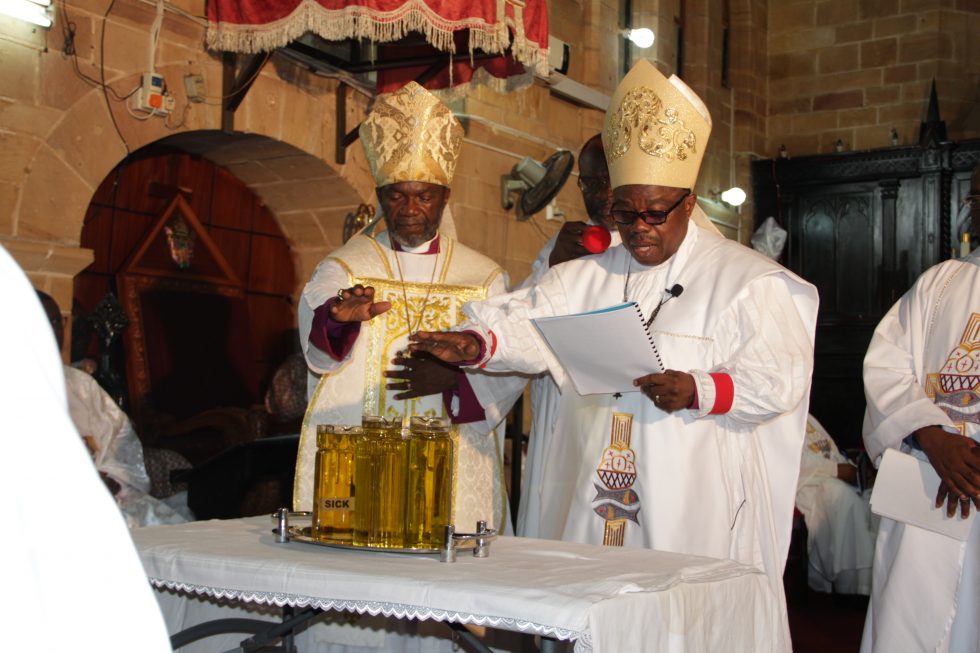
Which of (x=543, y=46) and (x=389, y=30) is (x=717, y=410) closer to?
(x=389, y=30)

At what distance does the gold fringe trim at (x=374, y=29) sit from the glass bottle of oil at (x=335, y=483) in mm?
3914

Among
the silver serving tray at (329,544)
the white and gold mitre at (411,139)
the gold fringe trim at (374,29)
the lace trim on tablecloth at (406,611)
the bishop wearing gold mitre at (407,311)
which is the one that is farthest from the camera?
the gold fringe trim at (374,29)

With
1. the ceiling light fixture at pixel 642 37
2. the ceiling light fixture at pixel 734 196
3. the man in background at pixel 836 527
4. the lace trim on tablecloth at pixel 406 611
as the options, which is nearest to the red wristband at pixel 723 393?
the lace trim on tablecloth at pixel 406 611

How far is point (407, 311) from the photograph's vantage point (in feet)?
13.2

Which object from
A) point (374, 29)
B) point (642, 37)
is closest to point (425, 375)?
point (374, 29)

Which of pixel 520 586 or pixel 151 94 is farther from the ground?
pixel 151 94

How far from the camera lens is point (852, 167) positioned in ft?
45.2

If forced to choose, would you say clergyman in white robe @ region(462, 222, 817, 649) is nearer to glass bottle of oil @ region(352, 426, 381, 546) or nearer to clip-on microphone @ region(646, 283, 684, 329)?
clip-on microphone @ region(646, 283, 684, 329)

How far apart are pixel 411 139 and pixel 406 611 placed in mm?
2308

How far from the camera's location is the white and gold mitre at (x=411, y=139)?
158 inches

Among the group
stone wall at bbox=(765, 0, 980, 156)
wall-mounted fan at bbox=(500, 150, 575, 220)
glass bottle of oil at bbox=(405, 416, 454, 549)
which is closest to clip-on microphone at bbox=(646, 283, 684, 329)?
glass bottle of oil at bbox=(405, 416, 454, 549)

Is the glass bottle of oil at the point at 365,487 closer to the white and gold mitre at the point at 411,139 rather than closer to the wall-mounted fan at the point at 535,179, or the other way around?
the white and gold mitre at the point at 411,139

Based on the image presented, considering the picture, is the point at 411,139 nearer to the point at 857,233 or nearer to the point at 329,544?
the point at 329,544

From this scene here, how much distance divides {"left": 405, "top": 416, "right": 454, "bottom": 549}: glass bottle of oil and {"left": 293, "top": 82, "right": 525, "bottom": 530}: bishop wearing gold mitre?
1193mm
